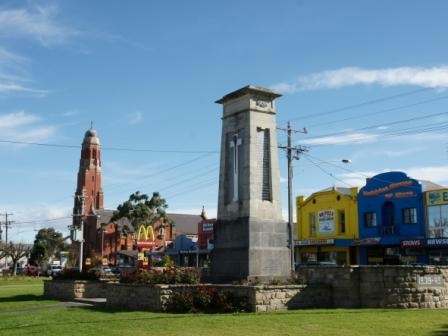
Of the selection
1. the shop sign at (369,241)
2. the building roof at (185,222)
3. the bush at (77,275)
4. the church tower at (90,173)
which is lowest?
the bush at (77,275)

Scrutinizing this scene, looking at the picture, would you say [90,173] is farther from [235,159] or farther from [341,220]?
[235,159]

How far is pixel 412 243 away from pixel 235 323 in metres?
31.8

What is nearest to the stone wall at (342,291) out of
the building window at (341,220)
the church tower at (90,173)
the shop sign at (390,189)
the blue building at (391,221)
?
the blue building at (391,221)

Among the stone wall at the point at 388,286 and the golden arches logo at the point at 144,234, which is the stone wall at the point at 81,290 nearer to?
the stone wall at the point at 388,286

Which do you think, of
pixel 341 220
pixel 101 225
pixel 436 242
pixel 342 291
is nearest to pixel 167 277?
pixel 342 291

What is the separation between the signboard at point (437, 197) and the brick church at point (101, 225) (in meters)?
45.5

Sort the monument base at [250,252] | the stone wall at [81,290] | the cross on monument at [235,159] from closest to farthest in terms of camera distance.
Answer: the monument base at [250,252], the cross on monument at [235,159], the stone wall at [81,290]

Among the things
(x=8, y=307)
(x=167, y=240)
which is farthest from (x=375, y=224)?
(x=167, y=240)

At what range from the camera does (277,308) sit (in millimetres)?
17125

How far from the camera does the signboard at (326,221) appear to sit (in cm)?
5203

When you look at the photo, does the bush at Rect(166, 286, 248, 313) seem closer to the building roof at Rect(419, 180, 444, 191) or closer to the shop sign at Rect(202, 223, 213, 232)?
the building roof at Rect(419, 180, 444, 191)

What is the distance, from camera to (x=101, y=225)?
353 feet

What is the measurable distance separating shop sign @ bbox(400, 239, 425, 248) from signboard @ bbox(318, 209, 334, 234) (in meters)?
9.34

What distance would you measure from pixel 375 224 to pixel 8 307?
34040mm
